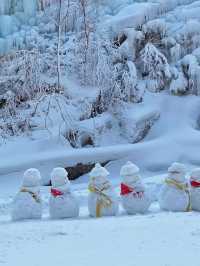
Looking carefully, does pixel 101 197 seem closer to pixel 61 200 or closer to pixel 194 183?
pixel 61 200

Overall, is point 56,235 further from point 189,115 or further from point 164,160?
point 189,115

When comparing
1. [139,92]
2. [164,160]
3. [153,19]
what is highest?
[153,19]

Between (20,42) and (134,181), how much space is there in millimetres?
6503

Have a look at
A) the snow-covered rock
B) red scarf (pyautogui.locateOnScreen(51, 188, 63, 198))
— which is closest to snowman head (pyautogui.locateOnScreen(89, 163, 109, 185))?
red scarf (pyautogui.locateOnScreen(51, 188, 63, 198))

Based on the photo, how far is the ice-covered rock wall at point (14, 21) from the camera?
11016 millimetres

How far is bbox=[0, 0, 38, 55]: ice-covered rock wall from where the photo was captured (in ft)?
36.1

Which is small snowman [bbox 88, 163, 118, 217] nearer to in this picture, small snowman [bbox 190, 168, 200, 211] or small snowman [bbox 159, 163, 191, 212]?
small snowman [bbox 159, 163, 191, 212]

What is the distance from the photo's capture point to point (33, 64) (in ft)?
31.7

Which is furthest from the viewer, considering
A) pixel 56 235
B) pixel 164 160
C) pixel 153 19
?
pixel 153 19

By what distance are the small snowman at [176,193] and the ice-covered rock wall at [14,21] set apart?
250 inches

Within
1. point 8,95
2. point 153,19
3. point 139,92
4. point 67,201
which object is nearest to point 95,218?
point 67,201

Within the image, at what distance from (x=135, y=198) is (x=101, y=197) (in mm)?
340

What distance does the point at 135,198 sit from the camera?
5.31m

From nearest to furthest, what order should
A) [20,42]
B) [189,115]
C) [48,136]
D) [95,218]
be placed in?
[95,218] → [48,136] → [189,115] → [20,42]
